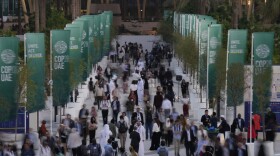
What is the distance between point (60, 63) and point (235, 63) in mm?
4858

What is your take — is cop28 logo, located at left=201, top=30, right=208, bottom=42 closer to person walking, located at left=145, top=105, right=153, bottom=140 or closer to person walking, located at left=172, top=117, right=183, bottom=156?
person walking, located at left=145, top=105, right=153, bottom=140

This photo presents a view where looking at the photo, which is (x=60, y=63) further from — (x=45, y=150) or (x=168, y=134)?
(x=45, y=150)

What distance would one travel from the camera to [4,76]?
23078 millimetres

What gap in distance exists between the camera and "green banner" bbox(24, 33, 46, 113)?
24344mm

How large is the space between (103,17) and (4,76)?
2829cm

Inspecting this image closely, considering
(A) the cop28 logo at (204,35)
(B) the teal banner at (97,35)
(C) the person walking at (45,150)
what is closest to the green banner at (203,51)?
(A) the cop28 logo at (204,35)

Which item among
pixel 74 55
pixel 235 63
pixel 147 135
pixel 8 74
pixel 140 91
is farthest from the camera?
pixel 140 91

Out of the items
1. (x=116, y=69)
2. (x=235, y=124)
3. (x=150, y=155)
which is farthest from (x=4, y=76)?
(x=116, y=69)

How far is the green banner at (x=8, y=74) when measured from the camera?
2294 centimetres

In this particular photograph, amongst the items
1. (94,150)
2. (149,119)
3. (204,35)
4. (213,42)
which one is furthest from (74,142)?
(204,35)

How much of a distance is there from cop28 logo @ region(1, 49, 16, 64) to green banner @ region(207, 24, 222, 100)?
802cm

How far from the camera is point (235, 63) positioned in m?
26.0

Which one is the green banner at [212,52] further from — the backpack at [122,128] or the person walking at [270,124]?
the backpack at [122,128]

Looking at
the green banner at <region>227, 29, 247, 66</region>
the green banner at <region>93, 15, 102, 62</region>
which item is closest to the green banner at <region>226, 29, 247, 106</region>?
the green banner at <region>227, 29, 247, 66</region>
